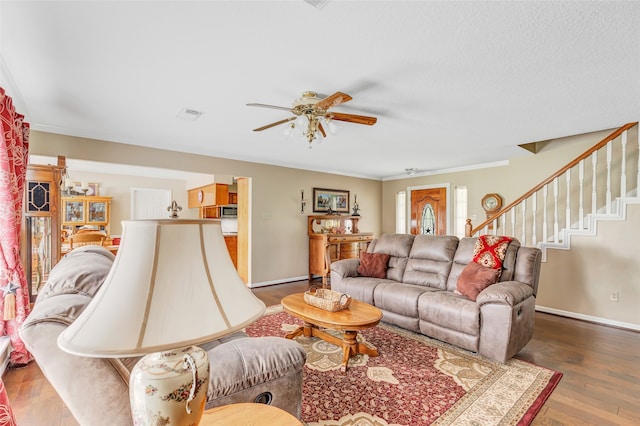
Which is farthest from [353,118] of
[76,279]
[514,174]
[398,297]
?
[514,174]

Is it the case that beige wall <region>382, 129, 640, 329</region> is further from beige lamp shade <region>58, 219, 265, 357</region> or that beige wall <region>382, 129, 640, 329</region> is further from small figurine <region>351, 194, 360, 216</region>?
beige lamp shade <region>58, 219, 265, 357</region>

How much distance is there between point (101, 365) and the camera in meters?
0.94

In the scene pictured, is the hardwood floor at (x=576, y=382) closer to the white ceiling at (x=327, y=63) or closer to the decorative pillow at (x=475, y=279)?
the decorative pillow at (x=475, y=279)

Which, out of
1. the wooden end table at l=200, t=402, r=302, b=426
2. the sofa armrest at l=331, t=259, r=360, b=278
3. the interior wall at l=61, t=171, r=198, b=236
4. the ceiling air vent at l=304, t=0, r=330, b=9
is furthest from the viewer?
the interior wall at l=61, t=171, r=198, b=236

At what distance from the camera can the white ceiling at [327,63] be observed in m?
1.61

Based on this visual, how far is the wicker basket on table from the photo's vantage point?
8.73 ft

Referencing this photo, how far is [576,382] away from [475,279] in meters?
1.03

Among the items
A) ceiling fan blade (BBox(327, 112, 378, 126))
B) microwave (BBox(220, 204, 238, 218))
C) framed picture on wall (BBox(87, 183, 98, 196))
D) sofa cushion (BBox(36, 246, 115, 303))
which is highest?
ceiling fan blade (BBox(327, 112, 378, 126))

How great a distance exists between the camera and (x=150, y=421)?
73 cm

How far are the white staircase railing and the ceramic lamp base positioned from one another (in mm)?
4404

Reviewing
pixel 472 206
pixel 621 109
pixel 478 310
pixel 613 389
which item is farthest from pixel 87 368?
pixel 472 206

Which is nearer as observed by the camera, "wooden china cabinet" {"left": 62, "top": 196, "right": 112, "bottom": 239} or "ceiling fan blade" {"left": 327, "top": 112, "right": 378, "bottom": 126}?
"ceiling fan blade" {"left": 327, "top": 112, "right": 378, "bottom": 126}

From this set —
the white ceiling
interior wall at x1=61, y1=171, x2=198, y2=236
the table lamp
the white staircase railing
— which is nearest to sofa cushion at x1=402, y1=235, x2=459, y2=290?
the white staircase railing

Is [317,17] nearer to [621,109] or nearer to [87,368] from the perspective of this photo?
[87,368]
